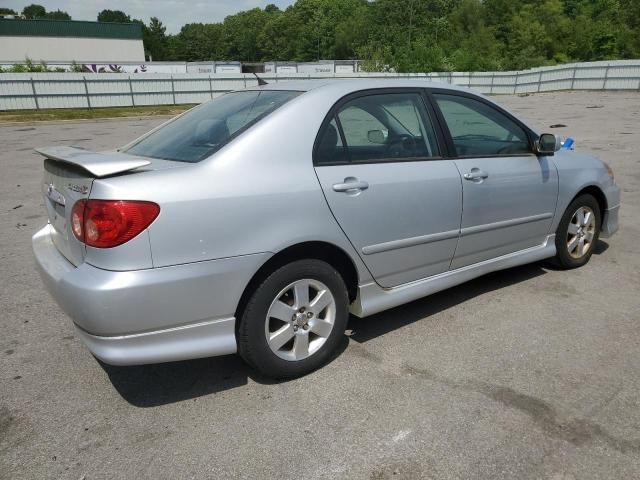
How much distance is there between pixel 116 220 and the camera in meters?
2.29

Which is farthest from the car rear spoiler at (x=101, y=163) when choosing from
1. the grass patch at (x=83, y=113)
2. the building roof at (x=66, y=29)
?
the building roof at (x=66, y=29)

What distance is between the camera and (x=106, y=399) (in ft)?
8.96

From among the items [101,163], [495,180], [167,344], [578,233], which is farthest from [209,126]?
[578,233]

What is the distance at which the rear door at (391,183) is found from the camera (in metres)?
2.91

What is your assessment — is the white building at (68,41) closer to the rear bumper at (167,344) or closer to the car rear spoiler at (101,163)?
the car rear spoiler at (101,163)

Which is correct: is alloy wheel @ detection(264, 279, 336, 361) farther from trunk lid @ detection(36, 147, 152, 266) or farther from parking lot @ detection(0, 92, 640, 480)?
trunk lid @ detection(36, 147, 152, 266)

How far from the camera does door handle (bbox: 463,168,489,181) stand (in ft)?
11.3

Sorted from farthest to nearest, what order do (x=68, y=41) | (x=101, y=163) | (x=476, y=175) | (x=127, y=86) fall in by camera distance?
(x=68, y=41) → (x=127, y=86) → (x=476, y=175) → (x=101, y=163)

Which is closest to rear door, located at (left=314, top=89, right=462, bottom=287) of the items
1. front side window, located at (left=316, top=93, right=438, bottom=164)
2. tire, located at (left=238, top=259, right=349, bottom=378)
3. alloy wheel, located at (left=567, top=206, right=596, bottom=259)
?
front side window, located at (left=316, top=93, right=438, bottom=164)

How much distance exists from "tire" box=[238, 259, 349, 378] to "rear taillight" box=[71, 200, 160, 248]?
0.68 m

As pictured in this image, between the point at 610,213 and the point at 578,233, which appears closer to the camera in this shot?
the point at 578,233

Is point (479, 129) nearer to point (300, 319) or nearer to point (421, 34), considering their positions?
point (300, 319)

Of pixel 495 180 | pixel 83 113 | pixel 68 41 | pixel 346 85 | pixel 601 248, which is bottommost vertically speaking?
pixel 83 113

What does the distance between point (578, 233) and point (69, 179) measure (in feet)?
13.3
